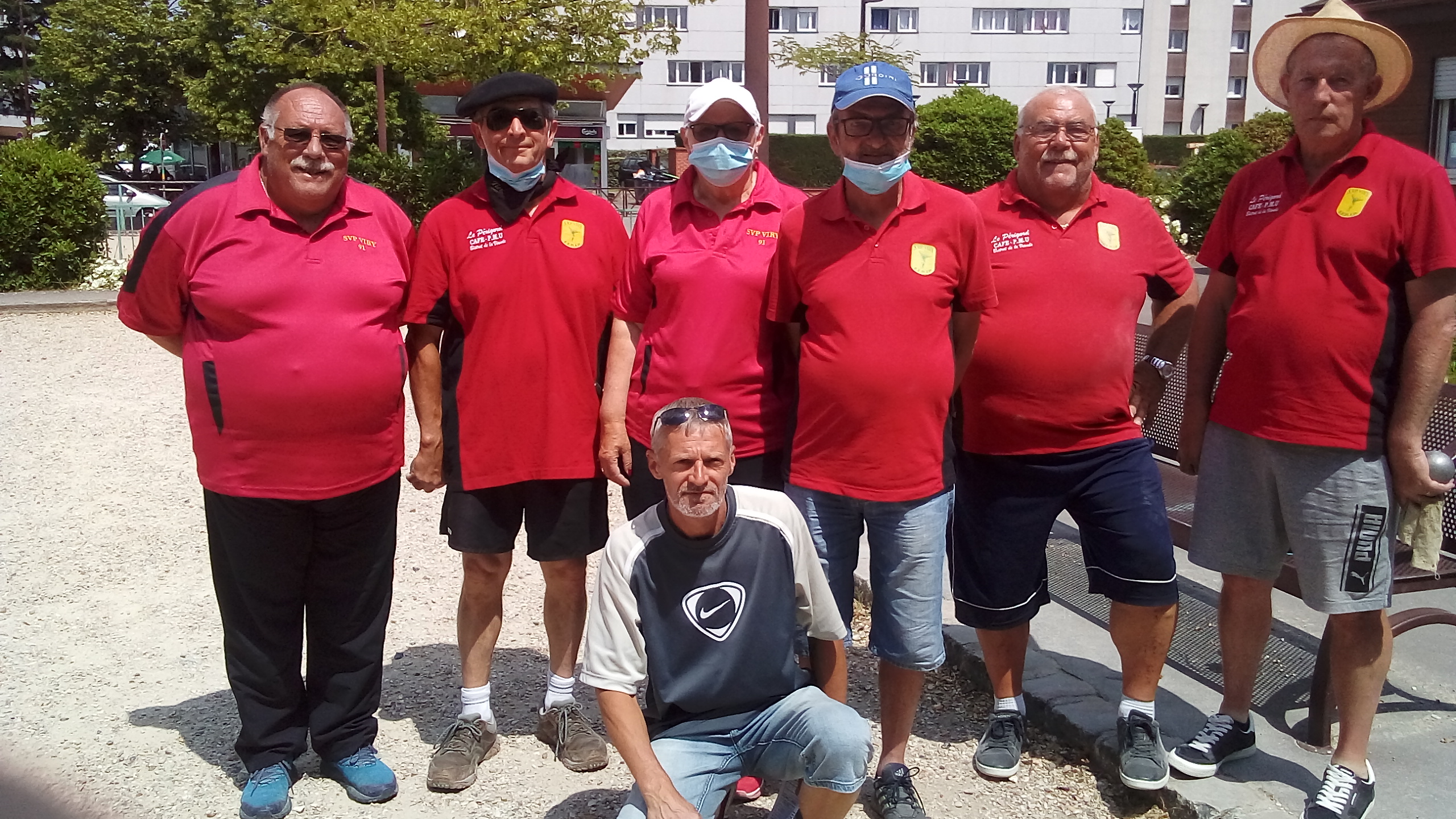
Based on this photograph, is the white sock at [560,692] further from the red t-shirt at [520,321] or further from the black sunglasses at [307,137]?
the black sunglasses at [307,137]

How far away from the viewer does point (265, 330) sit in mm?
3359

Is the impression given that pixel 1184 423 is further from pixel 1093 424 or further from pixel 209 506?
pixel 209 506

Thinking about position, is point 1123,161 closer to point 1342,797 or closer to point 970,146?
point 970,146

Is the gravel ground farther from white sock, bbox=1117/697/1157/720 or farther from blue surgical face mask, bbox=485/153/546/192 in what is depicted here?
blue surgical face mask, bbox=485/153/546/192

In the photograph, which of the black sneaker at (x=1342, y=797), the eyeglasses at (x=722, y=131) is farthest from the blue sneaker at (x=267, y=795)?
the black sneaker at (x=1342, y=797)

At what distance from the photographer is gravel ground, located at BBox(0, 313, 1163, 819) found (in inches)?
147

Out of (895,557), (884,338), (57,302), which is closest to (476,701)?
(895,557)

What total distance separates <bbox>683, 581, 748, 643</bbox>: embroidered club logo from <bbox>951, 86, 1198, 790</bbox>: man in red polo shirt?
1.10m

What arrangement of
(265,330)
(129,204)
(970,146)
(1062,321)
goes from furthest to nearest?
(129,204) < (970,146) < (1062,321) < (265,330)

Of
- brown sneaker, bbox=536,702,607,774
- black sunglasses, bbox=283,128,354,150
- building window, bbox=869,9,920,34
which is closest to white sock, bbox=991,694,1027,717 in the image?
brown sneaker, bbox=536,702,607,774

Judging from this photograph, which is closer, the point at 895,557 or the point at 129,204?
the point at 895,557

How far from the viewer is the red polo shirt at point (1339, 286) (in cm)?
317

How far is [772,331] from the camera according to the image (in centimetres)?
356

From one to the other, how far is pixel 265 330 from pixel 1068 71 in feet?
199
